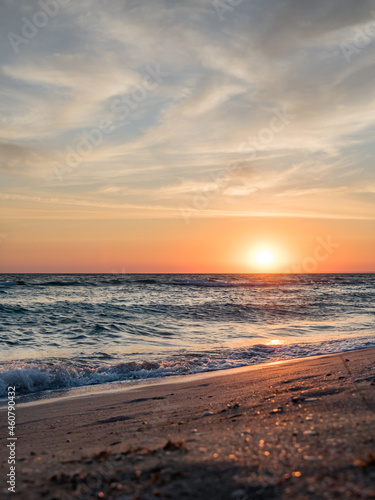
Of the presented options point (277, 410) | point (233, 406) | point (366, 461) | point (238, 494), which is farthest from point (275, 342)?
point (238, 494)

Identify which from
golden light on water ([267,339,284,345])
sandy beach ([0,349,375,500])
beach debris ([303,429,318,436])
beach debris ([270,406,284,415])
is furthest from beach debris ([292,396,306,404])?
golden light on water ([267,339,284,345])

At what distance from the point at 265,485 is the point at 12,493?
1.76 m

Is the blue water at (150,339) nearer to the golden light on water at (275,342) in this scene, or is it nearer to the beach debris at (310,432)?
the golden light on water at (275,342)

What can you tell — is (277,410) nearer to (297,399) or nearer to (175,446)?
(297,399)

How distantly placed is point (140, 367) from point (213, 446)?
23.4 ft

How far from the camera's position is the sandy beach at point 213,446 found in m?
2.45

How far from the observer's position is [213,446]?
322cm

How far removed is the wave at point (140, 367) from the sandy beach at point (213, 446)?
2.39m

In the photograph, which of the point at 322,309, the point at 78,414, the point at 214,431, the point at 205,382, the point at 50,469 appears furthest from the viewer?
the point at 322,309

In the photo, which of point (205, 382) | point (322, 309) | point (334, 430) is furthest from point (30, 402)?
point (322, 309)

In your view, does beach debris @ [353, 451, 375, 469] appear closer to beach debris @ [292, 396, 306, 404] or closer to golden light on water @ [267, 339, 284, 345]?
beach debris @ [292, 396, 306, 404]

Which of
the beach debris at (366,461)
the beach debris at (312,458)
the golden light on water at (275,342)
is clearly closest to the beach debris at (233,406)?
the beach debris at (312,458)

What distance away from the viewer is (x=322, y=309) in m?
26.4

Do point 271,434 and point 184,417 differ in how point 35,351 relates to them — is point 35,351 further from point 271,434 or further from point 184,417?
point 271,434
